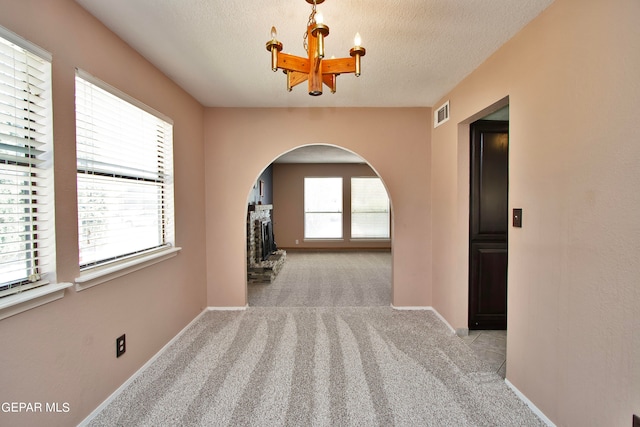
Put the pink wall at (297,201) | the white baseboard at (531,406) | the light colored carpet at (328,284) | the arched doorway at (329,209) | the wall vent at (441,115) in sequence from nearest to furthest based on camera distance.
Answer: the white baseboard at (531,406), the wall vent at (441,115), the light colored carpet at (328,284), the arched doorway at (329,209), the pink wall at (297,201)

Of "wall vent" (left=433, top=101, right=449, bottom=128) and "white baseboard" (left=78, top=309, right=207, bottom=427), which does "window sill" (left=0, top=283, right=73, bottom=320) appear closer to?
"white baseboard" (left=78, top=309, right=207, bottom=427)

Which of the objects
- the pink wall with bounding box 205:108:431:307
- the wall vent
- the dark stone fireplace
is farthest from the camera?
the dark stone fireplace

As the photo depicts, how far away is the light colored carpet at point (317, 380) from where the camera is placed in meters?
1.68

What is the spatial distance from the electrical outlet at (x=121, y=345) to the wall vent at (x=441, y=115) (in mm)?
3495

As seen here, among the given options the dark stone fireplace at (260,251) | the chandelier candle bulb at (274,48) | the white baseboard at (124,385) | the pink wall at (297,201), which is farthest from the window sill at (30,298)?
the pink wall at (297,201)

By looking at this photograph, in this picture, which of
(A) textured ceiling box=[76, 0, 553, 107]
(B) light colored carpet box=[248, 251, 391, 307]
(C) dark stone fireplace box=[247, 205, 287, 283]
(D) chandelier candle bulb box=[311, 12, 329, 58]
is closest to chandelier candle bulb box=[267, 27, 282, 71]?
(D) chandelier candle bulb box=[311, 12, 329, 58]

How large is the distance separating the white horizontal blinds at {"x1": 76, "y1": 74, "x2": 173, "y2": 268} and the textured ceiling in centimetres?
51

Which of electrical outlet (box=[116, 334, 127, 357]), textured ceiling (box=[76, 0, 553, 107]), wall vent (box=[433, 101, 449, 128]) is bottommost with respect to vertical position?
electrical outlet (box=[116, 334, 127, 357])

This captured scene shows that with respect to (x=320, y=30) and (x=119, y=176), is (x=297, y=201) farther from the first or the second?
(x=320, y=30)

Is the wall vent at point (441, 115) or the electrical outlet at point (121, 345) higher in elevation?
the wall vent at point (441, 115)

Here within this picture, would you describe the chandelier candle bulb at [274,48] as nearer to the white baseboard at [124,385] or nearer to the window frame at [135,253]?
the window frame at [135,253]

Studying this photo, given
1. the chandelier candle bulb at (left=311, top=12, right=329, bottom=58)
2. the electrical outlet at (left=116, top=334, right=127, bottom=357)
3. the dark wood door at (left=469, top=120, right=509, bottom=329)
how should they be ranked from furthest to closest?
the dark wood door at (left=469, top=120, right=509, bottom=329)
the electrical outlet at (left=116, top=334, right=127, bottom=357)
the chandelier candle bulb at (left=311, top=12, right=329, bottom=58)

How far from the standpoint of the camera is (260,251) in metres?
5.07

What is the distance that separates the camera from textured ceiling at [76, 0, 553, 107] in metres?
1.65
